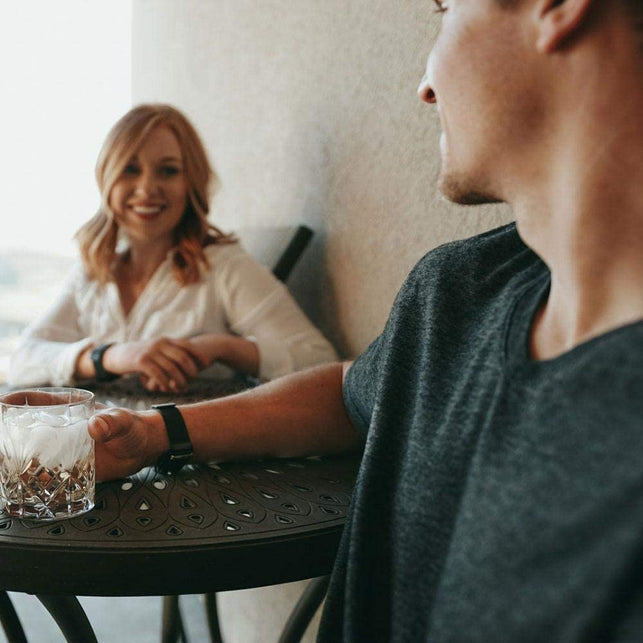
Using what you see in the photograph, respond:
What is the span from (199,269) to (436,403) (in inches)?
49.5

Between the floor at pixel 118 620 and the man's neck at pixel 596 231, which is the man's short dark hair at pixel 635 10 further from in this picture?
the floor at pixel 118 620

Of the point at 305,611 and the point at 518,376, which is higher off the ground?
the point at 518,376

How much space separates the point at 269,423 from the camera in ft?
3.17

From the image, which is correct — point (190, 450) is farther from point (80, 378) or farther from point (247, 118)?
point (247, 118)

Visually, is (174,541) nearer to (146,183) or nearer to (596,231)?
(596,231)

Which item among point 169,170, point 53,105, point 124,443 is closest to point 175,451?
point 124,443

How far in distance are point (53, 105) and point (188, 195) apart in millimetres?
2155

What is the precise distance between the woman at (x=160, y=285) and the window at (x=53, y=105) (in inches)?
74.8

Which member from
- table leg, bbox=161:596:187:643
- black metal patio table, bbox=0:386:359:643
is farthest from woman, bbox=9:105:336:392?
black metal patio table, bbox=0:386:359:643


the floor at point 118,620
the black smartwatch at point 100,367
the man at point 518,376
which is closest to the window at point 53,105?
the floor at point 118,620

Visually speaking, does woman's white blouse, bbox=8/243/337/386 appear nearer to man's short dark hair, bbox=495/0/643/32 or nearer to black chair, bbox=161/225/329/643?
black chair, bbox=161/225/329/643

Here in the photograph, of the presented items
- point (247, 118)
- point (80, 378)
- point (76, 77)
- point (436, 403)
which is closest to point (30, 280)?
point (76, 77)

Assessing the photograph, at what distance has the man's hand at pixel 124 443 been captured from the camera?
0.83m

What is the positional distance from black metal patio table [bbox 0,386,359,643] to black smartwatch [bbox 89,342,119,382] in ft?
2.33
